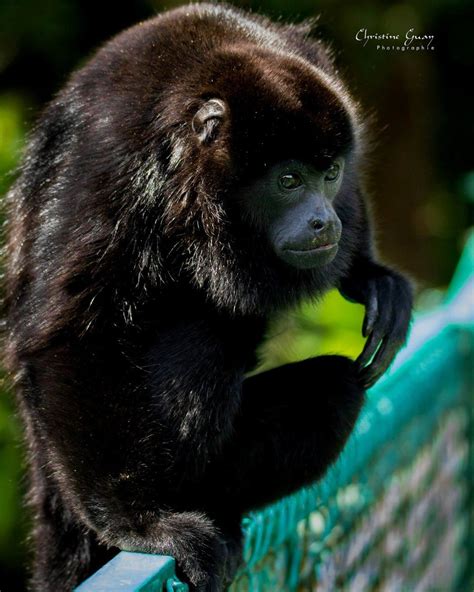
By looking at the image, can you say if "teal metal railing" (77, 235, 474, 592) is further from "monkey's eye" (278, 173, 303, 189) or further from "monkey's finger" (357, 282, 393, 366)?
"monkey's eye" (278, 173, 303, 189)

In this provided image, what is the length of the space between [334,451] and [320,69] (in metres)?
1.43

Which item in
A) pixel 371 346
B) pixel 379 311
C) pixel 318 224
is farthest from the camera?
pixel 379 311

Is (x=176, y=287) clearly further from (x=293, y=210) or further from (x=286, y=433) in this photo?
(x=286, y=433)

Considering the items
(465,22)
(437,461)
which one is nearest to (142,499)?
(437,461)

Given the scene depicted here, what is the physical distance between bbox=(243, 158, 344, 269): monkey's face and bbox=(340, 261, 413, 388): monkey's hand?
42 centimetres

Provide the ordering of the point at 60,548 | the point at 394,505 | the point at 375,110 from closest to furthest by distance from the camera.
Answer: the point at 60,548
the point at 394,505
the point at 375,110

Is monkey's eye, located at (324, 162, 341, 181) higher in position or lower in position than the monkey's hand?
higher

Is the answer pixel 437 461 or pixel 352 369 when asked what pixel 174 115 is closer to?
pixel 352 369

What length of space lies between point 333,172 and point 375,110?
3.13m

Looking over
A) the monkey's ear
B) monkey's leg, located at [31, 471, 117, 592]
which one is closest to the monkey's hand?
the monkey's ear

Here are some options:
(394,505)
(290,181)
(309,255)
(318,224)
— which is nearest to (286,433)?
(309,255)

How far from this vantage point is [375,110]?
6.71m

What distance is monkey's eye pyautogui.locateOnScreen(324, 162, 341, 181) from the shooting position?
3.68 metres

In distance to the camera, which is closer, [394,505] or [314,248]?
[314,248]
